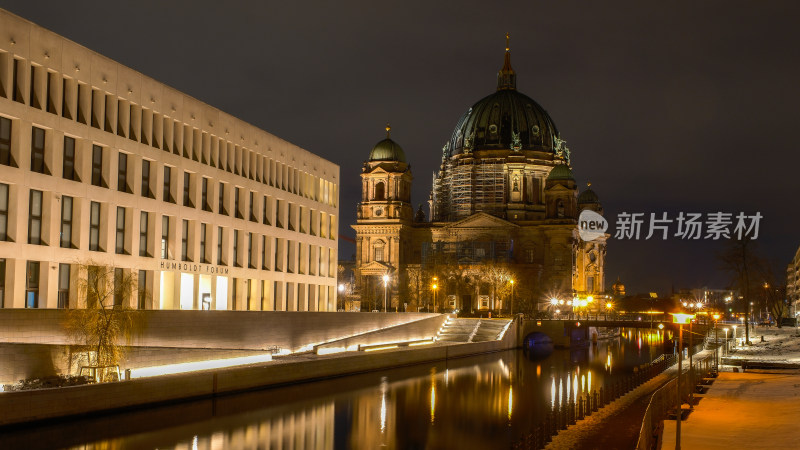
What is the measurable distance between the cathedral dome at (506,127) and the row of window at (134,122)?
236 feet

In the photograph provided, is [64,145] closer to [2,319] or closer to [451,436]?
[2,319]

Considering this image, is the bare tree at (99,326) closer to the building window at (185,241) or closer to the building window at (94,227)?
the building window at (94,227)

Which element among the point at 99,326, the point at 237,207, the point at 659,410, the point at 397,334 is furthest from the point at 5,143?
the point at 397,334

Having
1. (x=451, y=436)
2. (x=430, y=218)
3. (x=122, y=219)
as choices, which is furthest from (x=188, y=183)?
(x=430, y=218)

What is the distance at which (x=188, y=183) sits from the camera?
55.8 meters

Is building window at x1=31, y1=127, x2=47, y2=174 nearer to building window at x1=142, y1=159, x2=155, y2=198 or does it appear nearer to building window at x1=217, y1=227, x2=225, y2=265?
building window at x1=142, y1=159, x2=155, y2=198

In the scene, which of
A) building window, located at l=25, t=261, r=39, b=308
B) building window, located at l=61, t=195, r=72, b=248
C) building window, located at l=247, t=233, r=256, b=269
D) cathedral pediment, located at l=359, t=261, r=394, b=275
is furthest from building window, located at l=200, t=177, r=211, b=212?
cathedral pediment, located at l=359, t=261, r=394, b=275

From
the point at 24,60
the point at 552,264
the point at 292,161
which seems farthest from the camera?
the point at 552,264

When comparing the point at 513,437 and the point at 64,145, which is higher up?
the point at 64,145

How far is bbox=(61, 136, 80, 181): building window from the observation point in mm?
45000

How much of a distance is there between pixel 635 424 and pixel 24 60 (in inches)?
1221

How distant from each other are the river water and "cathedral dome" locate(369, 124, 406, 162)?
2736 inches

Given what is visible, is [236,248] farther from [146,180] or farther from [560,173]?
[560,173]

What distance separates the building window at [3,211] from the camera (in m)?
41.2
